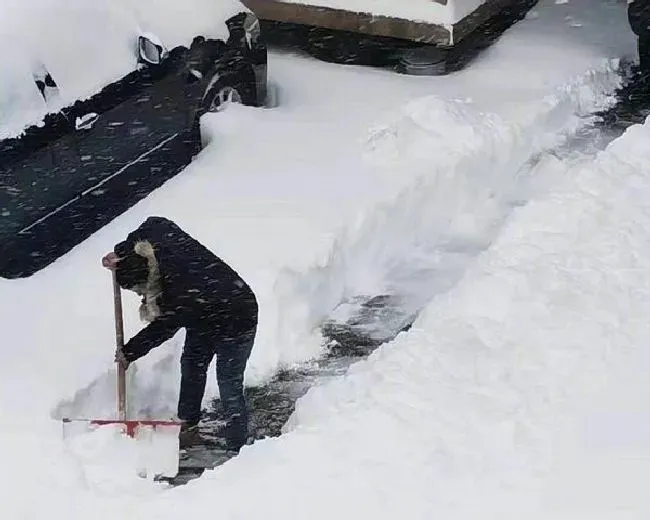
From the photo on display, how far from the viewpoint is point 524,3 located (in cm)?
1269

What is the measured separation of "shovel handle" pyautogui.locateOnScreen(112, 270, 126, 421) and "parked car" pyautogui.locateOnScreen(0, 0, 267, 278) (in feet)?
4.61

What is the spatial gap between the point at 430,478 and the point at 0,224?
9.74ft

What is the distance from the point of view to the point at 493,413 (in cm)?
511

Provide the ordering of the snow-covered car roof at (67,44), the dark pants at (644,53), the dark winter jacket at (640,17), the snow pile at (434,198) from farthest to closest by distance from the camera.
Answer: the dark pants at (644,53) → the dark winter jacket at (640,17) → the snow pile at (434,198) → the snow-covered car roof at (67,44)

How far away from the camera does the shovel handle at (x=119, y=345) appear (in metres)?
5.04

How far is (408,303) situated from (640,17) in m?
5.10

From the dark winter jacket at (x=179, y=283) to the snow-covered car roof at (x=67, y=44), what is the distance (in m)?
1.73

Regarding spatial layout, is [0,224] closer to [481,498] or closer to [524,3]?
[481,498]

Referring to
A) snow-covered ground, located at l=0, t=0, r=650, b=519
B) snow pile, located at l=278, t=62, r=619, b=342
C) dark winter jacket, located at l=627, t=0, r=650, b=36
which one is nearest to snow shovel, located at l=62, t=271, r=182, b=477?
snow-covered ground, located at l=0, t=0, r=650, b=519

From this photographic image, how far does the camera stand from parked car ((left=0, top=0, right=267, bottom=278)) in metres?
6.25

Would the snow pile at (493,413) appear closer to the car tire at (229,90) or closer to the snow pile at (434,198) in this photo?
the snow pile at (434,198)

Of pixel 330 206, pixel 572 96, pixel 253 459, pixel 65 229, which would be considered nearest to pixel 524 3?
pixel 572 96

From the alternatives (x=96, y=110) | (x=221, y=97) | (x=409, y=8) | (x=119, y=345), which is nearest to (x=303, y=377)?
(x=119, y=345)

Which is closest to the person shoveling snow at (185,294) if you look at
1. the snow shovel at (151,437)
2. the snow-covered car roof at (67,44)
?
the snow shovel at (151,437)
